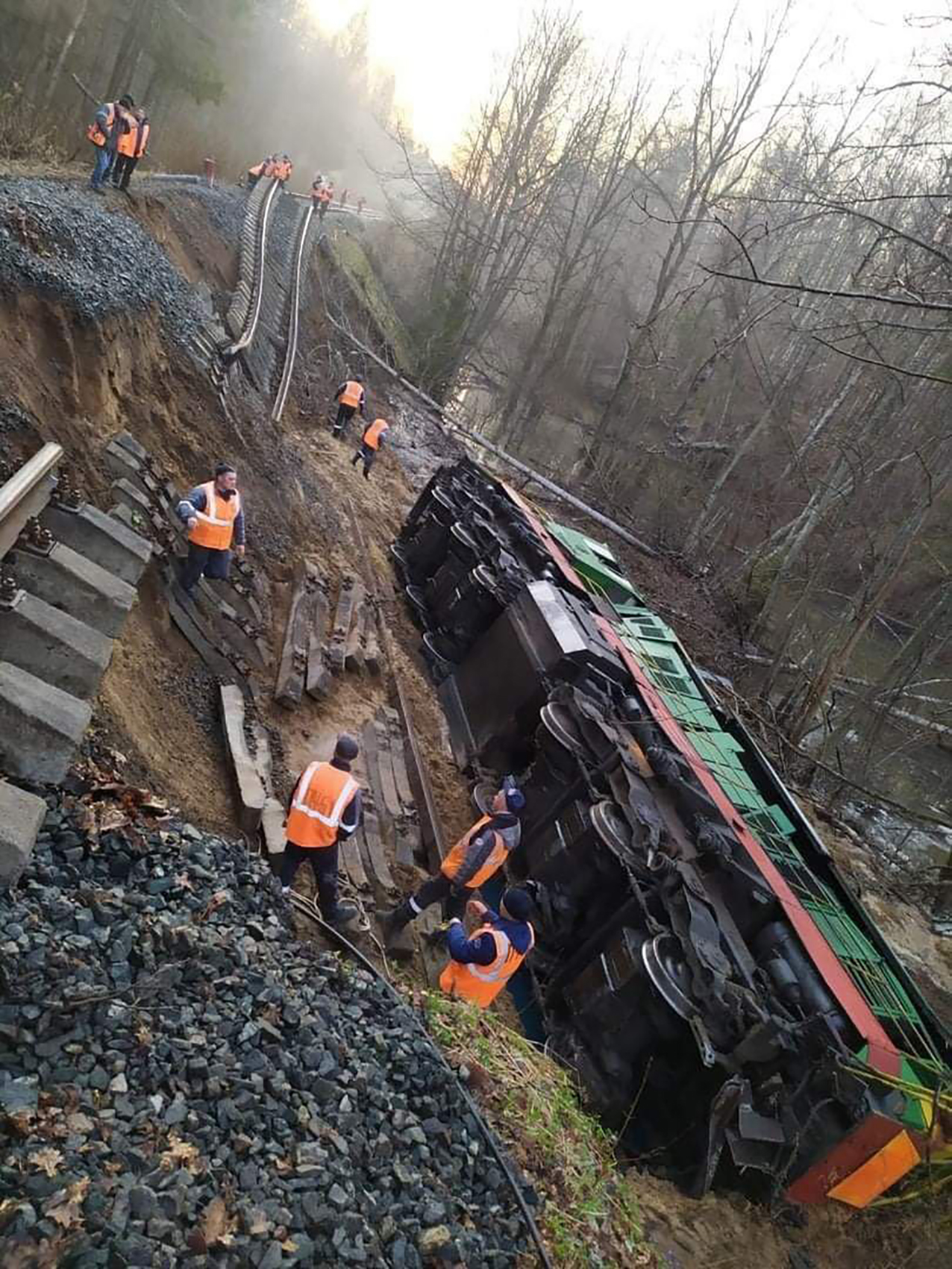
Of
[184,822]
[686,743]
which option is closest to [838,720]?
[686,743]

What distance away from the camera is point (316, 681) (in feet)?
26.9

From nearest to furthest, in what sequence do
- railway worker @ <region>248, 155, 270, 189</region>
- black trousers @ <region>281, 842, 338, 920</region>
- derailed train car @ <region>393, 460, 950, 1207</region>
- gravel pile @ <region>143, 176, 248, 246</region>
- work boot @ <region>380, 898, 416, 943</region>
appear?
derailed train car @ <region>393, 460, 950, 1207</region> < black trousers @ <region>281, 842, 338, 920</region> < work boot @ <region>380, 898, 416, 943</region> < gravel pile @ <region>143, 176, 248, 246</region> < railway worker @ <region>248, 155, 270, 189</region>

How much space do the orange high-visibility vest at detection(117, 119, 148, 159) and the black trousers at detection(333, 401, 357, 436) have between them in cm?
506

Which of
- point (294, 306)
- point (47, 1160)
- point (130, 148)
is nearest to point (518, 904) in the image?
point (47, 1160)

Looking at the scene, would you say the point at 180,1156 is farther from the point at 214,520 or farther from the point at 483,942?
the point at 214,520

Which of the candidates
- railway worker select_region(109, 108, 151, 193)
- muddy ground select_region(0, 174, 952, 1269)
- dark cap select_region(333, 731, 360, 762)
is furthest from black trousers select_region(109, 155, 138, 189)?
dark cap select_region(333, 731, 360, 762)

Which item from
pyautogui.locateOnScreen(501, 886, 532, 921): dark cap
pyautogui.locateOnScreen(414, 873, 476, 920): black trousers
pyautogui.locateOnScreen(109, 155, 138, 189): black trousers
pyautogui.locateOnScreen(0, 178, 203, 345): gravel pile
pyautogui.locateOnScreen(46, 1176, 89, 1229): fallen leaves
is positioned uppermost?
pyautogui.locateOnScreen(109, 155, 138, 189): black trousers

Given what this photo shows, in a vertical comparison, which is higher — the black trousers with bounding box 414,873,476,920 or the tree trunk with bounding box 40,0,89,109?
the tree trunk with bounding box 40,0,89,109

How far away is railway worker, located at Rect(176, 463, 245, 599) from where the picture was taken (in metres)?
7.10

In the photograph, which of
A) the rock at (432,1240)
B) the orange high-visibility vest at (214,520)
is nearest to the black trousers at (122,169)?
the orange high-visibility vest at (214,520)

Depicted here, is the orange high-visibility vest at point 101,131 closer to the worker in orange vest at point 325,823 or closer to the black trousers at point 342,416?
the black trousers at point 342,416

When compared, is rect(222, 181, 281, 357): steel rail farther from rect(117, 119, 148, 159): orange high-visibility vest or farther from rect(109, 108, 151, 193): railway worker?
rect(117, 119, 148, 159): orange high-visibility vest

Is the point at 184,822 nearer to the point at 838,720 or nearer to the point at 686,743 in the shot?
the point at 686,743

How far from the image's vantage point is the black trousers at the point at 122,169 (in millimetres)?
11445
